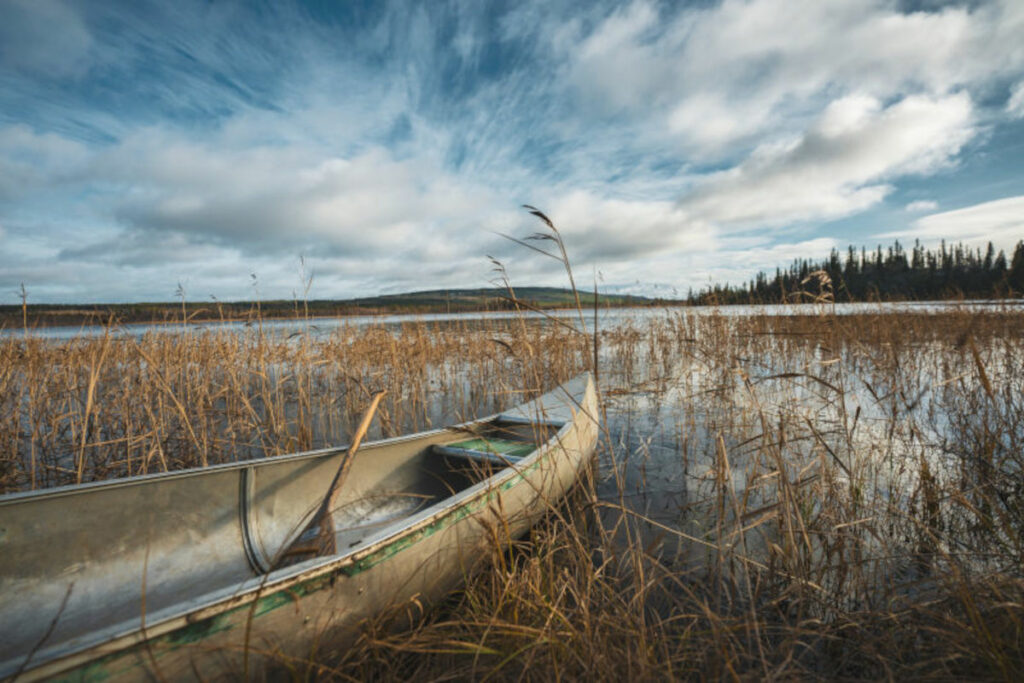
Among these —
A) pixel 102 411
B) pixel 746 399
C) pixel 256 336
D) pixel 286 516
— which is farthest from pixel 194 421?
pixel 746 399

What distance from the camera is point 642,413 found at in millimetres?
6652

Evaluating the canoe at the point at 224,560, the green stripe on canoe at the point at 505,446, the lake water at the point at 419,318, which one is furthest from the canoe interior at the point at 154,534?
the lake water at the point at 419,318

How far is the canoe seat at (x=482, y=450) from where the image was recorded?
320 centimetres

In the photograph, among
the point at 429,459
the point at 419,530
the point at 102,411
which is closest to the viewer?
the point at 419,530

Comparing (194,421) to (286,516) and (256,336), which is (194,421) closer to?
(256,336)

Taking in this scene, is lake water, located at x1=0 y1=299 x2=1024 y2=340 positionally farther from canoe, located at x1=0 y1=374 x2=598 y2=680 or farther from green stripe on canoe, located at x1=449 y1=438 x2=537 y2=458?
canoe, located at x1=0 y1=374 x2=598 y2=680

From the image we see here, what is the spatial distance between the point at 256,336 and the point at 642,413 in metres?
7.89

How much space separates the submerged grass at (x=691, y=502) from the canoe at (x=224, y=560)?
0.19 metres

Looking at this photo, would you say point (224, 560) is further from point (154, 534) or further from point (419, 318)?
point (419, 318)

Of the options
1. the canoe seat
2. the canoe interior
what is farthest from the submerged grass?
the canoe interior

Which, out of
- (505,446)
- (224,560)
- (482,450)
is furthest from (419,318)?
(224,560)

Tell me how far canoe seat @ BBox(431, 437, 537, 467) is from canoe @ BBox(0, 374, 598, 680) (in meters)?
0.06

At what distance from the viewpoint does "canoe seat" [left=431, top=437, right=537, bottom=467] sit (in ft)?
10.5

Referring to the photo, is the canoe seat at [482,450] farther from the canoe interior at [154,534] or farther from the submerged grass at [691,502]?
the submerged grass at [691,502]
